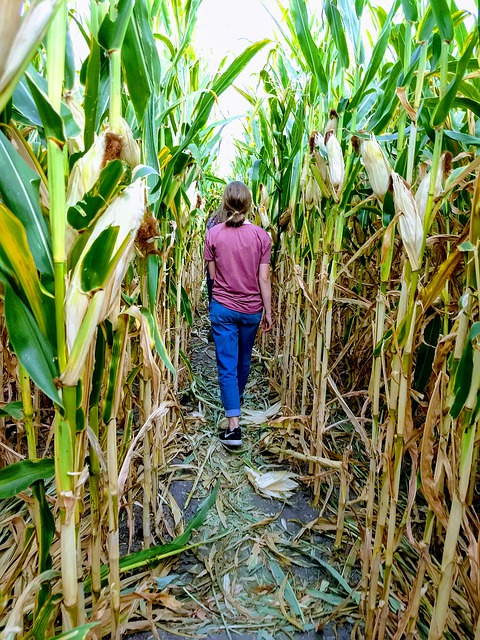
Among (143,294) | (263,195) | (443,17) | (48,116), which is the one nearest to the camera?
(48,116)

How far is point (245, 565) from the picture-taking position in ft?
4.05

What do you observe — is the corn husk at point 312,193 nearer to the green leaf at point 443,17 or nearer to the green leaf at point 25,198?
the green leaf at point 443,17

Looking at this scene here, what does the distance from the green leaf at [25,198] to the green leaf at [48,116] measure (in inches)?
2.3

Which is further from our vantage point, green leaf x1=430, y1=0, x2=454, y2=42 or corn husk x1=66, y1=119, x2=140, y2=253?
green leaf x1=430, y1=0, x2=454, y2=42

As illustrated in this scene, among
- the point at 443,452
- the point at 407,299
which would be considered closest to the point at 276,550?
the point at 443,452

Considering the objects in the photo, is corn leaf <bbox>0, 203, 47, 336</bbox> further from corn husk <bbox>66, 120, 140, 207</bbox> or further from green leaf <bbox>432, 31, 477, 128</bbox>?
green leaf <bbox>432, 31, 477, 128</bbox>

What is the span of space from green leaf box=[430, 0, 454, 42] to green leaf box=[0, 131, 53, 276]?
0.67 metres

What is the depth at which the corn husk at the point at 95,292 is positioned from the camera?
1.75 ft

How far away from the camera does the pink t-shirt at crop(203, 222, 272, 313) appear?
1.91 m

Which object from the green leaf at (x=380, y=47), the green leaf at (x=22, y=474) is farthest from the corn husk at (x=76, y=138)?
the green leaf at (x=380, y=47)

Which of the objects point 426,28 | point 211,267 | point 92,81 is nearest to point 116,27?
point 92,81

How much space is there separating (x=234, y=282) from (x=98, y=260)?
141cm

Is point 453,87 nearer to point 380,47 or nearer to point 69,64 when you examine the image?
point 380,47

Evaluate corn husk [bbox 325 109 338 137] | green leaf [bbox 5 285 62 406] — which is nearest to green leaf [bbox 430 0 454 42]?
corn husk [bbox 325 109 338 137]
